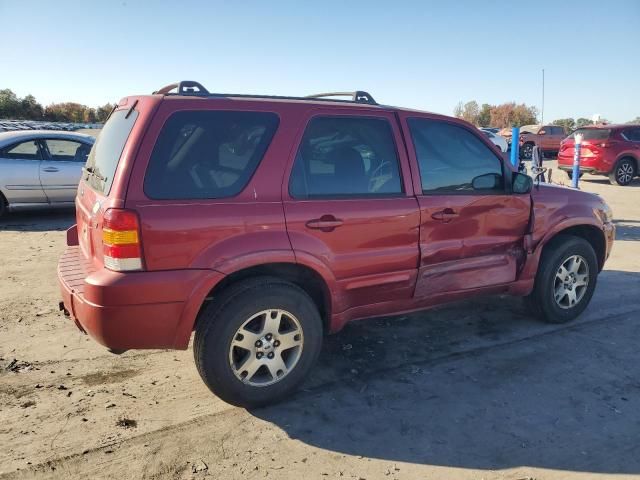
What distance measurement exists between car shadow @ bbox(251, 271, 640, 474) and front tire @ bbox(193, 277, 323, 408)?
0.20 m

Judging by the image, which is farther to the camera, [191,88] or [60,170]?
[60,170]

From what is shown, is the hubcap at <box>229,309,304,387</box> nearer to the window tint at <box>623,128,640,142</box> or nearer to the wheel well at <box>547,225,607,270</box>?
the wheel well at <box>547,225,607,270</box>

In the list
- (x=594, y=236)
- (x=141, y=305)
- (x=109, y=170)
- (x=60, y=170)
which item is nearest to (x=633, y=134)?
(x=594, y=236)

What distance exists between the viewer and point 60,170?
879 centimetres

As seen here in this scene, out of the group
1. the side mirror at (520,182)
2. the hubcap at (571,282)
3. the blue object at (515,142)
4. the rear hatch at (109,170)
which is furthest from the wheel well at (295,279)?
the blue object at (515,142)

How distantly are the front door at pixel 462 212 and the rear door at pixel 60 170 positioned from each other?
7058 millimetres

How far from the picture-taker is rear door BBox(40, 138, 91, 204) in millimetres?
8727

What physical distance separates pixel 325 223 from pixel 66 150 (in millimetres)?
7504

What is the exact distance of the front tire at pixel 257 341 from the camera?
301 cm

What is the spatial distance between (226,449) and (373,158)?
2.08 meters

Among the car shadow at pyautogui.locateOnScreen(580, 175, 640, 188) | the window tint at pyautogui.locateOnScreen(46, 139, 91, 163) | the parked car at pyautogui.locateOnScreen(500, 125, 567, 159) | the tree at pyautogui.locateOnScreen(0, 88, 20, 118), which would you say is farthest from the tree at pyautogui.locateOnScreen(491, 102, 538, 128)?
the window tint at pyautogui.locateOnScreen(46, 139, 91, 163)

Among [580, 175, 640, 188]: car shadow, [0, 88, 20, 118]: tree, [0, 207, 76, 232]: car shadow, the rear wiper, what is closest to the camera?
the rear wiper

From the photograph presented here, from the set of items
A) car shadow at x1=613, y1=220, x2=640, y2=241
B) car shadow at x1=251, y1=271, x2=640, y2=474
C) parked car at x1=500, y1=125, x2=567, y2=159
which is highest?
parked car at x1=500, y1=125, x2=567, y2=159

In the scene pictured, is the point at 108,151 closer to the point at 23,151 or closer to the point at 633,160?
the point at 23,151
